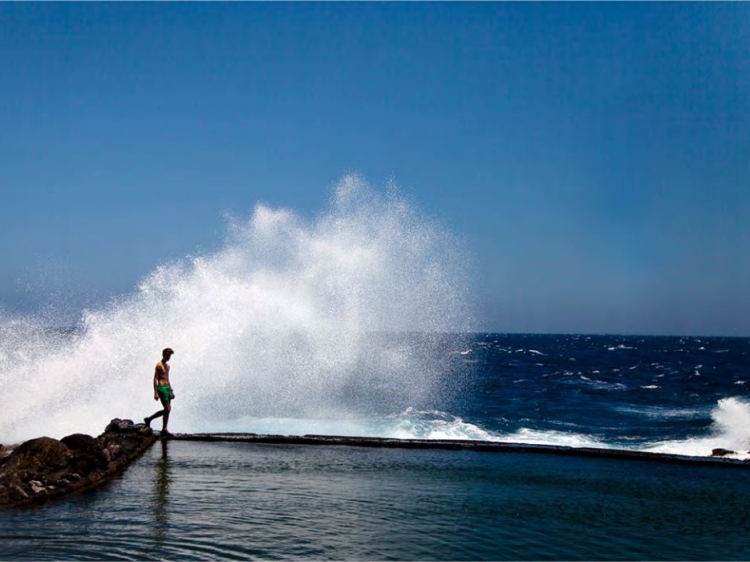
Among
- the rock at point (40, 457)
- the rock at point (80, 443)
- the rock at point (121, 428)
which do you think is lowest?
the rock at point (40, 457)

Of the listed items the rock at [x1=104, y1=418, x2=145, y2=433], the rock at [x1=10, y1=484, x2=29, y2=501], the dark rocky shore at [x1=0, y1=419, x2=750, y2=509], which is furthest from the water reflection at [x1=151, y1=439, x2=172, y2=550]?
the rock at [x1=10, y1=484, x2=29, y2=501]

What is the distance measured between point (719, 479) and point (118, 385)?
55.0ft

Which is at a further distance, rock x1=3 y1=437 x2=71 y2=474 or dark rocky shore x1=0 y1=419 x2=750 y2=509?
rock x1=3 y1=437 x2=71 y2=474

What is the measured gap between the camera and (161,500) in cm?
915

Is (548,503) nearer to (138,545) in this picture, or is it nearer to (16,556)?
(138,545)

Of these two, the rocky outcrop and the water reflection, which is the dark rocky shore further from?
the water reflection

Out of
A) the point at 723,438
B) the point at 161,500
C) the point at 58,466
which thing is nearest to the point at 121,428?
the point at 58,466

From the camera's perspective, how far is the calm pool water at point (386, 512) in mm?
7406

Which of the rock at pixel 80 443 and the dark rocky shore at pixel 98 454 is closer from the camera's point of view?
the dark rocky shore at pixel 98 454

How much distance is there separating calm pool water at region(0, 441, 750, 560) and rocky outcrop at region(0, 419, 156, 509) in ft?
→ 1.20

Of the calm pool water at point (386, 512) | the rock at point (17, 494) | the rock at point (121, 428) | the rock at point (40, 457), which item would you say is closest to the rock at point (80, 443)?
the rock at point (40, 457)

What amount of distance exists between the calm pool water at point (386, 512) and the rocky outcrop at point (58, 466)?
0.37 meters

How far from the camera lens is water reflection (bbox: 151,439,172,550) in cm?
761

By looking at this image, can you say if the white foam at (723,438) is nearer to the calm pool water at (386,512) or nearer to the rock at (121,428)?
the calm pool water at (386,512)
